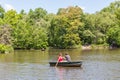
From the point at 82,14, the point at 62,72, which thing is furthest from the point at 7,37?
the point at 62,72

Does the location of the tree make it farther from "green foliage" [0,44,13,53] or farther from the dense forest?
"green foliage" [0,44,13,53]

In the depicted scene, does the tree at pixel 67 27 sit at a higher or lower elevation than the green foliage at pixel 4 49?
higher

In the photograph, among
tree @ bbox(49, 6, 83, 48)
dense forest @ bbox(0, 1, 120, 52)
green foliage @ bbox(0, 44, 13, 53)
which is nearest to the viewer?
green foliage @ bbox(0, 44, 13, 53)

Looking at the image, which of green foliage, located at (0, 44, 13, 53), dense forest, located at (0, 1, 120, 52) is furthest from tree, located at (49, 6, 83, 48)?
green foliage, located at (0, 44, 13, 53)

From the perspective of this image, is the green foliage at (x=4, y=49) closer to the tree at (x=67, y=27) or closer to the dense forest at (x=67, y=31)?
the dense forest at (x=67, y=31)

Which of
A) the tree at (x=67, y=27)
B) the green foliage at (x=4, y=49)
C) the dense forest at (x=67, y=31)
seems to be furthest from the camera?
the tree at (x=67, y=27)

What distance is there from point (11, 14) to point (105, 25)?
88.0 ft

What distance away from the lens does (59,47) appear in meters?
97.3

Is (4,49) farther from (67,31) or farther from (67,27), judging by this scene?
(67,27)

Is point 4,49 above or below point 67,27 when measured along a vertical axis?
below

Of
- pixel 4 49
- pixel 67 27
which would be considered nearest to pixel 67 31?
pixel 67 27

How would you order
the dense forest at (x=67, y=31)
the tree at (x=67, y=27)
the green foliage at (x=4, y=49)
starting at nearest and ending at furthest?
the green foliage at (x=4, y=49) < the dense forest at (x=67, y=31) < the tree at (x=67, y=27)

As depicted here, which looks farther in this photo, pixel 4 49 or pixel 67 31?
pixel 67 31

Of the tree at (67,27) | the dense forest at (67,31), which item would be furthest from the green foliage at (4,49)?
the tree at (67,27)
